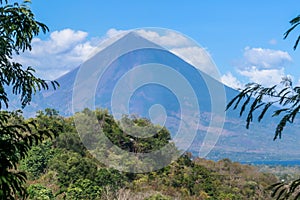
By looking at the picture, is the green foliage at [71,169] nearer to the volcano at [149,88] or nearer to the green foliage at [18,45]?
the volcano at [149,88]

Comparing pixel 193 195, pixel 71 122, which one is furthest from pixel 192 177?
pixel 71 122

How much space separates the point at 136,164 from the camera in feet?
56.3

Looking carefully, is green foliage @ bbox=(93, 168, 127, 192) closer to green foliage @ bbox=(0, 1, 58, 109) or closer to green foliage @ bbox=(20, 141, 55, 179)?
green foliage @ bbox=(20, 141, 55, 179)

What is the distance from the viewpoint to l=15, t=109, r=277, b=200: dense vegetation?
11633 millimetres

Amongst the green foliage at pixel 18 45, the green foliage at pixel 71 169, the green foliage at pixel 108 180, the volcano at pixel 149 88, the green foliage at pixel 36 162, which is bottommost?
the green foliage at pixel 18 45

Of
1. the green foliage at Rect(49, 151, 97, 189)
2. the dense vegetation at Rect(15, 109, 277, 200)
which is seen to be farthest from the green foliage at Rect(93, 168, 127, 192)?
the green foliage at Rect(49, 151, 97, 189)

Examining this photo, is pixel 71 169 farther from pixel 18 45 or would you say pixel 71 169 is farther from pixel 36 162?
pixel 18 45

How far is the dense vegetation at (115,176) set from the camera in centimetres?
1163

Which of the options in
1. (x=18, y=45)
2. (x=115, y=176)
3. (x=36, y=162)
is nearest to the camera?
(x=18, y=45)

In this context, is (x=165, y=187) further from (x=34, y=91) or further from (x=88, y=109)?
(x=34, y=91)

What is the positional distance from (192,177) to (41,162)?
19.9 feet

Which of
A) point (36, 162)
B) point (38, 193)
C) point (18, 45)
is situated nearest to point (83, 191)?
point (38, 193)

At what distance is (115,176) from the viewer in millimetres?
13094

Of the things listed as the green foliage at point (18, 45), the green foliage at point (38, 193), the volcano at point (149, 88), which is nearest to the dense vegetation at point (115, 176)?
the green foliage at point (38, 193)
